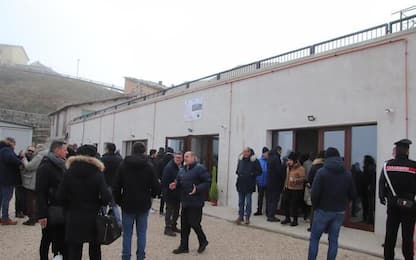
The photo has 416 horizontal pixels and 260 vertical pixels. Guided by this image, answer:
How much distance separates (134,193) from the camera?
5352 millimetres

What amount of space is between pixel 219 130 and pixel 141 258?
25.7ft

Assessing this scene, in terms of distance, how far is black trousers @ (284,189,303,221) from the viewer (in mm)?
8961

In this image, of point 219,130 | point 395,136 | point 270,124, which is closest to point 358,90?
point 395,136

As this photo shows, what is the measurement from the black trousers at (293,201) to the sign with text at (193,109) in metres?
5.66

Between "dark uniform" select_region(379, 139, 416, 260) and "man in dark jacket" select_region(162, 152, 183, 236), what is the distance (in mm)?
3855

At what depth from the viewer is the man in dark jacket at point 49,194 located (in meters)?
4.87

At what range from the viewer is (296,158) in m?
9.16

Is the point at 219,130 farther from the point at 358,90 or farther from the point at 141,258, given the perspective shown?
the point at 141,258

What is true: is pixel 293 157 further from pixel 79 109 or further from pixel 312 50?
pixel 79 109

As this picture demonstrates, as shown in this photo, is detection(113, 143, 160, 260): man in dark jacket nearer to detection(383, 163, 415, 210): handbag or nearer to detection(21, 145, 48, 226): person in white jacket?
detection(383, 163, 415, 210): handbag

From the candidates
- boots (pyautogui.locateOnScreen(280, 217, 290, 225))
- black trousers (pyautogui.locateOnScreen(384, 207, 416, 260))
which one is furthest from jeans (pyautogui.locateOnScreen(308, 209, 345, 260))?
boots (pyautogui.locateOnScreen(280, 217, 290, 225))

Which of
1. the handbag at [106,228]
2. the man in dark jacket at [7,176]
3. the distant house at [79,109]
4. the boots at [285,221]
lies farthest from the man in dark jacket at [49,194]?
the distant house at [79,109]

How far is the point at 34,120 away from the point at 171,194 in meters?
41.6

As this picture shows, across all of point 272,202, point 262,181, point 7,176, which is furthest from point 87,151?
point 262,181
